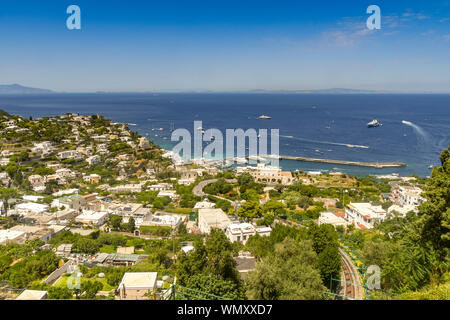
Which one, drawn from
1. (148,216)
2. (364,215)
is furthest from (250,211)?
(364,215)

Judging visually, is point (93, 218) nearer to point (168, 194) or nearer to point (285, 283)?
point (168, 194)

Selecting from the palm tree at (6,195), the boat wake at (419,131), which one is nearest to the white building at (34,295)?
the palm tree at (6,195)

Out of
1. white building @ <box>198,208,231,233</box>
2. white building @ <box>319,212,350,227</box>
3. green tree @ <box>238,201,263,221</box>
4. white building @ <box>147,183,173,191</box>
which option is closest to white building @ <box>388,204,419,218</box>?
white building @ <box>319,212,350,227</box>

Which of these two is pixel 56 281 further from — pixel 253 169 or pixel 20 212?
pixel 253 169

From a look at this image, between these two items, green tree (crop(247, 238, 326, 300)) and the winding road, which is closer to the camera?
green tree (crop(247, 238, 326, 300))

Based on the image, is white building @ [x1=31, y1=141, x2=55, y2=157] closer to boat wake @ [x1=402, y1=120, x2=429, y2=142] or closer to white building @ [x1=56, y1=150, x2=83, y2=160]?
white building @ [x1=56, y1=150, x2=83, y2=160]
